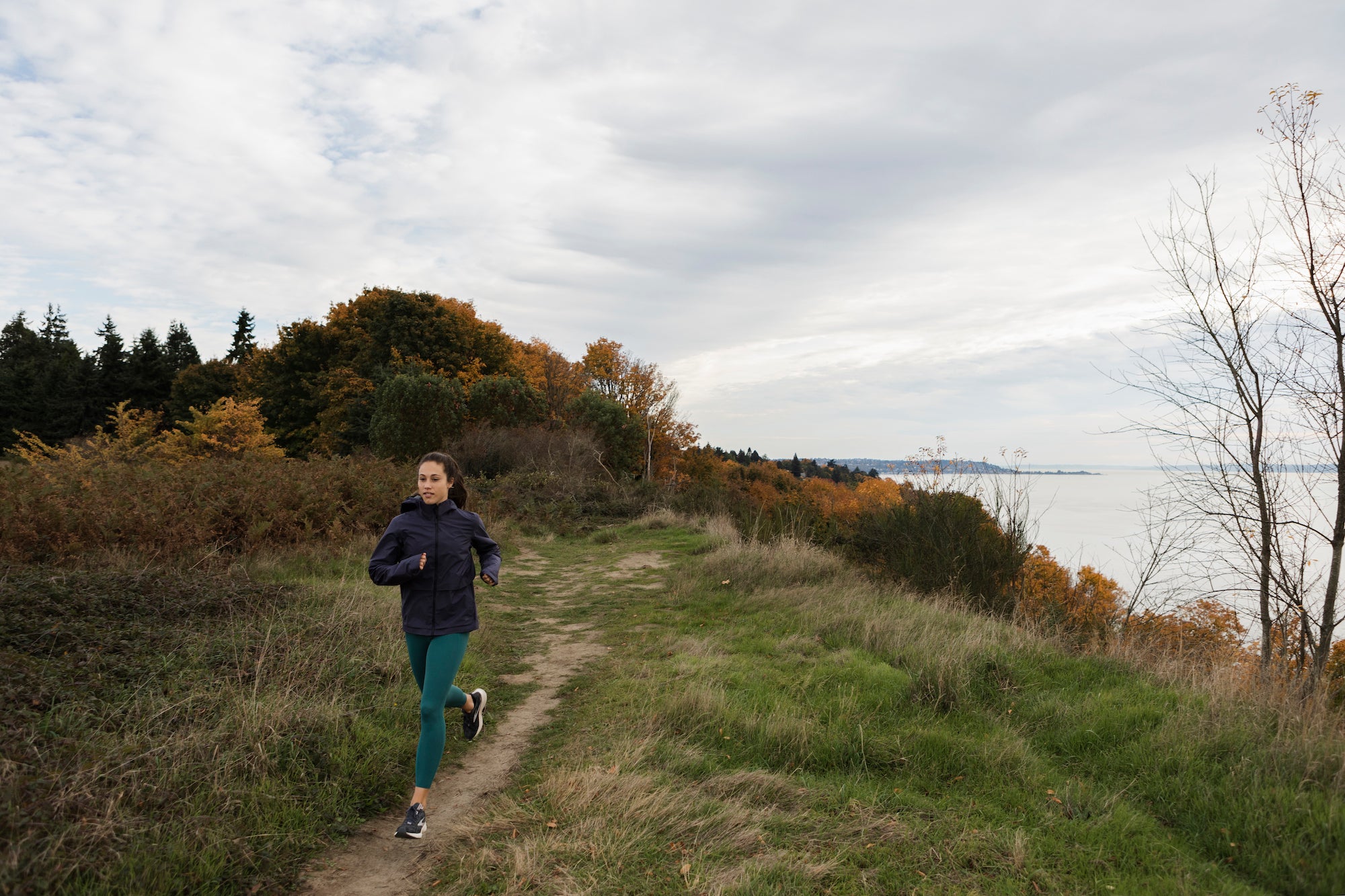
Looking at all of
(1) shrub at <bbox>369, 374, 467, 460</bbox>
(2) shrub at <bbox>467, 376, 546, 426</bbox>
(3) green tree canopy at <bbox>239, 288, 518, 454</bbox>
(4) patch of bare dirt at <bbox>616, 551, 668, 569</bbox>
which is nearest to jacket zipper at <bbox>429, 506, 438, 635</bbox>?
(4) patch of bare dirt at <bbox>616, 551, 668, 569</bbox>

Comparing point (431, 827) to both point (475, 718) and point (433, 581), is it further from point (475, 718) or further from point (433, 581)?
point (433, 581)

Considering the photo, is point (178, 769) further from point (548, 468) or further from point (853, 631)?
point (548, 468)

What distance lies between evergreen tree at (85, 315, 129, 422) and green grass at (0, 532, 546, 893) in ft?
156

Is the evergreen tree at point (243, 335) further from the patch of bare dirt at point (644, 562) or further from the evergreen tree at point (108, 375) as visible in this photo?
the patch of bare dirt at point (644, 562)

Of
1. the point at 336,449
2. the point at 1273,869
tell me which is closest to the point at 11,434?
the point at 336,449

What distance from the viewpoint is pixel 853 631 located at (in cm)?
711

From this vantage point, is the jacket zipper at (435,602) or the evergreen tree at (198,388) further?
the evergreen tree at (198,388)

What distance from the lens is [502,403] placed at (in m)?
27.5

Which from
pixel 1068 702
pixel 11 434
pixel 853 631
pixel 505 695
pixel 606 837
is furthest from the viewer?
pixel 11 434

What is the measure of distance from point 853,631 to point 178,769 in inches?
225

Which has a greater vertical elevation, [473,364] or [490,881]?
[473,364]

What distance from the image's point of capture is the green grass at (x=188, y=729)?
288 centimetres

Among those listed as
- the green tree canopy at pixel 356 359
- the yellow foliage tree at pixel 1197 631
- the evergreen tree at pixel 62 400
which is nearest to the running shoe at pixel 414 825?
the yellow foliage tree at pixel 1197 631

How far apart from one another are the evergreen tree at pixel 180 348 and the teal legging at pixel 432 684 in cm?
5483
